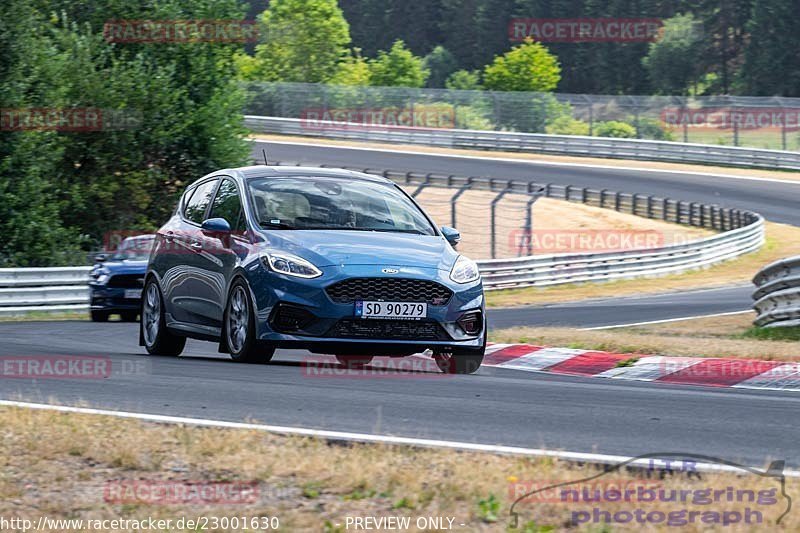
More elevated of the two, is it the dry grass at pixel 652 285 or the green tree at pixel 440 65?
the green tree at pixel 440 65

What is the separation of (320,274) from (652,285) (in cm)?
2336

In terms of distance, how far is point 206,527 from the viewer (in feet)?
16.0

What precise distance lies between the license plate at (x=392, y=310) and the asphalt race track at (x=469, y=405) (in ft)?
1.49

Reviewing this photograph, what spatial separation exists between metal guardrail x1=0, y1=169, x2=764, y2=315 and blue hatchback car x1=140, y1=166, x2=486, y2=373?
1160 centimetres

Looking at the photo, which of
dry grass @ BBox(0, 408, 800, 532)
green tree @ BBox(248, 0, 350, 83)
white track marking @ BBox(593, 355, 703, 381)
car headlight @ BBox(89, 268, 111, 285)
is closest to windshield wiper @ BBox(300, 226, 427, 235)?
white track marking @ BBox(593, 355, 703, 381)

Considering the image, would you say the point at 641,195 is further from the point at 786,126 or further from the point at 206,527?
the point at 206,527

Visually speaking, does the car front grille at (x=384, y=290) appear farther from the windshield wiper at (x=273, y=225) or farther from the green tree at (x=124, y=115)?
the green tree at (x=124, y=115)

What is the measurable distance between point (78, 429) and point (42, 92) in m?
24.5

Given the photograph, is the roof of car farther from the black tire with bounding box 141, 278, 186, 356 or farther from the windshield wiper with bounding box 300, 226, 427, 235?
the black tire with bounding box 141, 278, 186, 356

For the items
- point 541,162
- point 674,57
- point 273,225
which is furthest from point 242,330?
point 674,57

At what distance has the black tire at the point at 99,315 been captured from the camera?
19359 millimetres

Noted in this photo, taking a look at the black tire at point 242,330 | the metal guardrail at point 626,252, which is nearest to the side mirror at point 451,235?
the black tire at point 242,330

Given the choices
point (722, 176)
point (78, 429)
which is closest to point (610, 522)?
point (78, 429)

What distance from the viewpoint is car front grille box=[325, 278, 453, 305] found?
9.66 metres
